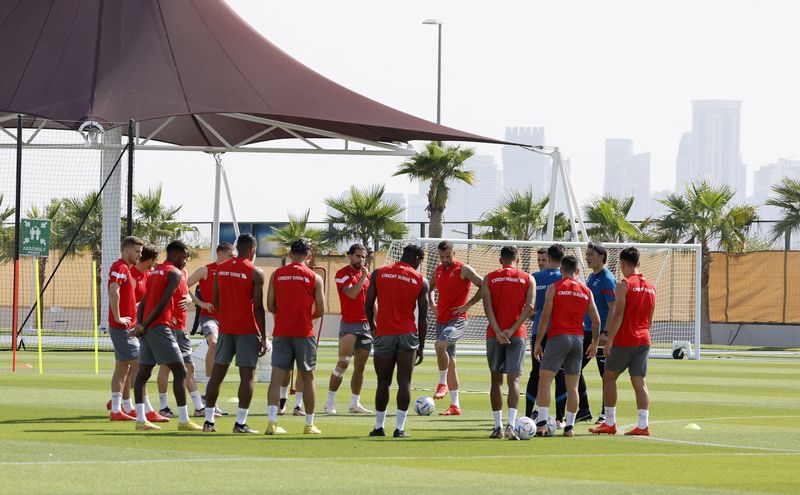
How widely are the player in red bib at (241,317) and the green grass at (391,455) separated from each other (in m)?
0.58

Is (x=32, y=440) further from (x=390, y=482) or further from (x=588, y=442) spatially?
(x=588, y=442)

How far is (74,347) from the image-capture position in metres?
36.6

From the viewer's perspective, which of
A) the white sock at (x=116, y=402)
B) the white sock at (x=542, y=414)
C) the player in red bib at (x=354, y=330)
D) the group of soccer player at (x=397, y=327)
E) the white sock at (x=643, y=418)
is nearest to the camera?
the group of soccer player at (x=397, y=327)

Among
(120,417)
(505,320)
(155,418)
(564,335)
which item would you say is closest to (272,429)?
(155,418)

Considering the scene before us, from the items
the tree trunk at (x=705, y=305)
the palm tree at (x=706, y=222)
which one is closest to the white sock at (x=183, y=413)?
the tree trunk at (x=705, y=305)

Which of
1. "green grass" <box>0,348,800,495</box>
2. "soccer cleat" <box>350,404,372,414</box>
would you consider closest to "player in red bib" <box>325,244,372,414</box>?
"soccer cleat" <box>350,404,372,414</box>

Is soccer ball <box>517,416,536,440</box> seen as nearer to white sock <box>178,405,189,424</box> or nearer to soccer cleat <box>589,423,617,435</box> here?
soccer cleat <box>589,423,617,435</box>

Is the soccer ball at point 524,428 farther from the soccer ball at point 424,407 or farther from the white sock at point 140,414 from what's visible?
the white sock at point 140,414

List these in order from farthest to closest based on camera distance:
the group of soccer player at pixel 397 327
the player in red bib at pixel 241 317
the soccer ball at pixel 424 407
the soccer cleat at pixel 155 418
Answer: the soccer ball at pixel 424 407 < the soccer cleat at pixel 155 418 < the player in red bib at pixel 241 317 < the group of soccer player at pixel 397 327

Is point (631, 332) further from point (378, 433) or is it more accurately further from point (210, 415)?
point (210, 415)

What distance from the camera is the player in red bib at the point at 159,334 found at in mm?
14891

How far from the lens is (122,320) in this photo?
15883 mm

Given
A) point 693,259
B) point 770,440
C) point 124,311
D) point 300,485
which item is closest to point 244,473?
point 300,485

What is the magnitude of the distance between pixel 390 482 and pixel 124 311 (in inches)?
236
